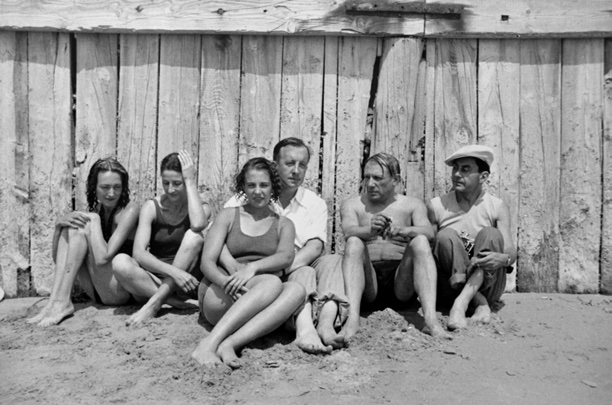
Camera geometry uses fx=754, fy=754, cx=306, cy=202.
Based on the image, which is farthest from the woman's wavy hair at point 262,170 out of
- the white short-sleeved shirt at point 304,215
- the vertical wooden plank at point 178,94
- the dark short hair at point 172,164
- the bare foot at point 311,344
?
the bare foot at point 311,344

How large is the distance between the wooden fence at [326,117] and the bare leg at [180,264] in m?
0.67

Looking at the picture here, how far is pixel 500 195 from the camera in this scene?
546cm

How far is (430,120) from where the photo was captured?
5.47 m

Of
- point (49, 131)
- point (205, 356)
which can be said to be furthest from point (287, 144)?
point (49, 131)

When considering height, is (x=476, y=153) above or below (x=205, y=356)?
above

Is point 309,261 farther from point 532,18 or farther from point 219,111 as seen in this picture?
point 532,18

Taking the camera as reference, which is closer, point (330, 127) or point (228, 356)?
point (228, 356)

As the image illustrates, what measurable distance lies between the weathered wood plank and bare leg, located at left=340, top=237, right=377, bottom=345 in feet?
4.40

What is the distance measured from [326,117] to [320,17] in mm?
708

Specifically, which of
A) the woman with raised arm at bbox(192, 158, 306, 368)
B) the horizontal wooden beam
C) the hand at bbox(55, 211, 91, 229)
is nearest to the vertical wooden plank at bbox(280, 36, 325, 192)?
the horizontal wooden beam

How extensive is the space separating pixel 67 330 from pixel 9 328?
0.39m

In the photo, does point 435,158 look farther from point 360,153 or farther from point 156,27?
point 156,27

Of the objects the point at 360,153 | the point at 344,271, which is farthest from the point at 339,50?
the point at 344,271

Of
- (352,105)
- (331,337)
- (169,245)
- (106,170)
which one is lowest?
(331,337)
